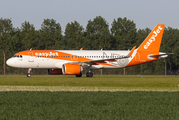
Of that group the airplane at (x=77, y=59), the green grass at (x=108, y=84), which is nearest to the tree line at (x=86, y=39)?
the airplane at (x=77, y=59)

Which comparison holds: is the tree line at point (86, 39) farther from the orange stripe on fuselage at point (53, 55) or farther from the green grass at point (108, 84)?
the green grass at point (108, 84)

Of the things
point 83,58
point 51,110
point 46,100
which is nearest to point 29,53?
point 83,58

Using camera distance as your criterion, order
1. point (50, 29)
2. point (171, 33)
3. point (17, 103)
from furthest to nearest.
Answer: point (171, 33) → point (50, 29) → point (17, 103)

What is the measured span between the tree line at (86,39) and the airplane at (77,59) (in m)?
21.9

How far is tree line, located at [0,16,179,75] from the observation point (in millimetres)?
65625

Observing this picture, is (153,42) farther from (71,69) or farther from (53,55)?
(53,55)

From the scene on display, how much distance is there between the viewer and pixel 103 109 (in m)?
11.4

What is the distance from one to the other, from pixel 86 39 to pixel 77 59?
1508 inches

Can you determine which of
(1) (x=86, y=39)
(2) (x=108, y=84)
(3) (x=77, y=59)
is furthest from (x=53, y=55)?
(1) (x=86, y=39)

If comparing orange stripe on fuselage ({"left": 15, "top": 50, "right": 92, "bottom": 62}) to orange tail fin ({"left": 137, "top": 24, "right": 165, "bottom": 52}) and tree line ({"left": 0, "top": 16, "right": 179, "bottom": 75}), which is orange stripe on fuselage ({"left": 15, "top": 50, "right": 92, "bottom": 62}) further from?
tree line ({"left": 0, "top": 16, "right": 179, "bottom": 75})

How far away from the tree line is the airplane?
21851 mm

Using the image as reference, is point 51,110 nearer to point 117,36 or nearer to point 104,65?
point 104,65

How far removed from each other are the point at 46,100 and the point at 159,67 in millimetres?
71601

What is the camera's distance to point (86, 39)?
79.1 meters
